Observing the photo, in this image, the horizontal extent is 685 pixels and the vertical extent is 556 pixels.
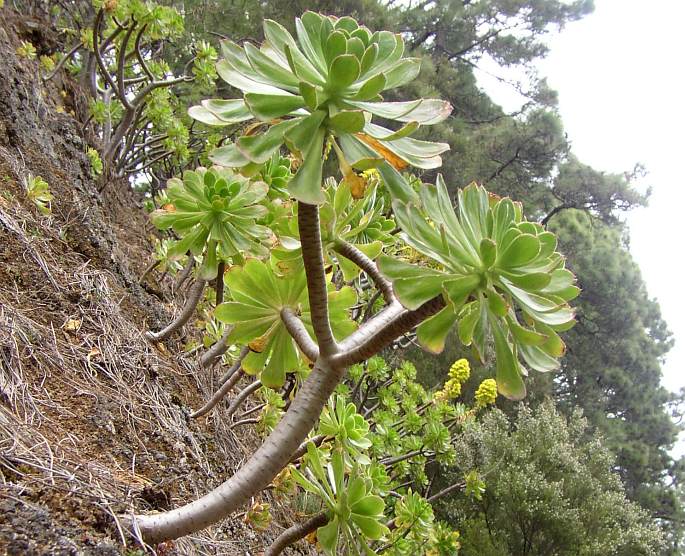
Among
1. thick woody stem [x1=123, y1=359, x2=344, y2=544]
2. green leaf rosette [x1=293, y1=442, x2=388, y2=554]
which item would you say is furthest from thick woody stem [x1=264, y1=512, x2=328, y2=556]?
thick woody stem [x1=123, y1=359, x2=344, y2=544]

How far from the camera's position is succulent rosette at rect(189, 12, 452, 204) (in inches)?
35.1

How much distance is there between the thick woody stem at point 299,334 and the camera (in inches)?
41.8

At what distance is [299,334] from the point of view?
44.5 inches

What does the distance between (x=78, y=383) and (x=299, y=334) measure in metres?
0.91

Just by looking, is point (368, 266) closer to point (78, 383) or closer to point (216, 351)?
point (78, 383)

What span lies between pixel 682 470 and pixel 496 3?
13068 mm

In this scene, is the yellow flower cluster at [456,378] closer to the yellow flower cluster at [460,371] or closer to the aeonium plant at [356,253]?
the yellow flower cluster at [460,371]

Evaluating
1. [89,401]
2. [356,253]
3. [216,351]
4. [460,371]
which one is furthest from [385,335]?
[460,371]

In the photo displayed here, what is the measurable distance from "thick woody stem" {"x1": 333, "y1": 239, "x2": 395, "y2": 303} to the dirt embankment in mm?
704

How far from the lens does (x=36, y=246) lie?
6.45ft

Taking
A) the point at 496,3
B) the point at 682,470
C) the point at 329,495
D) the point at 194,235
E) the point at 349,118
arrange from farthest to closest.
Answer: the point at 682,470 < the point at 496,3 < the point at 194,235 < the point at 329,495 < the point at 349,118

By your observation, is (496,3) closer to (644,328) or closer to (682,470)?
(644,328)

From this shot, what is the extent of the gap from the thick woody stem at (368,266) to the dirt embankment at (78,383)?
70cm

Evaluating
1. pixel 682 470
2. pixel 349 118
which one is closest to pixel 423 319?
pixel 349 118
